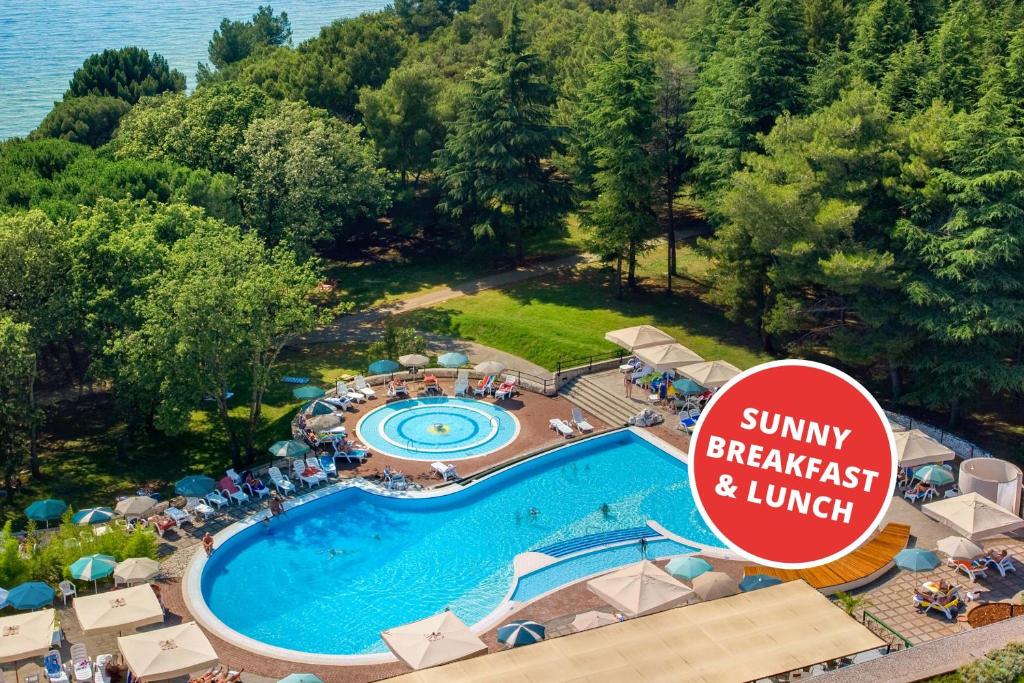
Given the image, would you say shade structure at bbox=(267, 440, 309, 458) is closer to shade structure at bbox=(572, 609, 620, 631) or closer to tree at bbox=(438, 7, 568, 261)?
shade structure at bbox=(572, 609, 620, 631)

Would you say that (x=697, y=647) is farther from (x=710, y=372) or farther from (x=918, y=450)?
(x=710, y=372)

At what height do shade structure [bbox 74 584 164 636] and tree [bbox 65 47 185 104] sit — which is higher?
tree [bbox 65 47 185 104]

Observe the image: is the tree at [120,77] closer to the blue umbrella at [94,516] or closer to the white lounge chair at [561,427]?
the white lounge chair at [561,427]

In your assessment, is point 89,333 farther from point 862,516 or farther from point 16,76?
point 16,76

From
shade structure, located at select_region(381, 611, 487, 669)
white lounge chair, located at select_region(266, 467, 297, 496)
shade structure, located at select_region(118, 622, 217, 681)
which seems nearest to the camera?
shade structure, located at select_region(381, 611, 487, 669)

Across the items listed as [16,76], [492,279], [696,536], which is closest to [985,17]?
[492,279]

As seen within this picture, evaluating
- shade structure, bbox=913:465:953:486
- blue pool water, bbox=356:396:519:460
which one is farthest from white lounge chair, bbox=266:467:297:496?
shade structure, bbox=913:465:953:486

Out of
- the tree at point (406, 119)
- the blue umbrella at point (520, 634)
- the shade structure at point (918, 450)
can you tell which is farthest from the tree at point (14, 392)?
the shade structure at point (918, 450)
